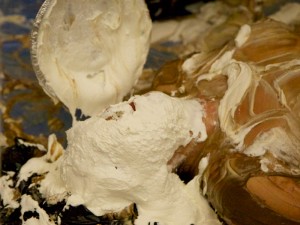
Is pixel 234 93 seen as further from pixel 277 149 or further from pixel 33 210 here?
pixel 33 210

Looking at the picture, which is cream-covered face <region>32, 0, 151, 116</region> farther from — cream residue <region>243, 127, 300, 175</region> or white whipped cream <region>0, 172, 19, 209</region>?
cream residue <region>243, 127, 300, 175</region>

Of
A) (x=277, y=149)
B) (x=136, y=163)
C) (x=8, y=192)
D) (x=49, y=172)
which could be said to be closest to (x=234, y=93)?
(x=277, y=149)

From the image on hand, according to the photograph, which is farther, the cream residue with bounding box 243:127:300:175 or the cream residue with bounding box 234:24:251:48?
the cream residue with bounding box 234:24:251:48

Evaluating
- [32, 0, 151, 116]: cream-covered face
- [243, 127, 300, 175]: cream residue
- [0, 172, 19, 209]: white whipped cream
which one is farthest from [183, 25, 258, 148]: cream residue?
[0, 172, 19, 209]: white whipped cream

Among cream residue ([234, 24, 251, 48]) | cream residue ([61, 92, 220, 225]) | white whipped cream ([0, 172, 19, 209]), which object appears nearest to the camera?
cream residue ([61, 92, 220, 225])

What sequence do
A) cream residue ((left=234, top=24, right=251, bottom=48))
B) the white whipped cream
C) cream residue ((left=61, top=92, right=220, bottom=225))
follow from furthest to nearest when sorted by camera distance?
1. cream residue ((left=234, top=24, right=251, bottom=48))
2. the white whipped cream
3. cream residue ((left=61, top=92, right=220, bottom=225))
